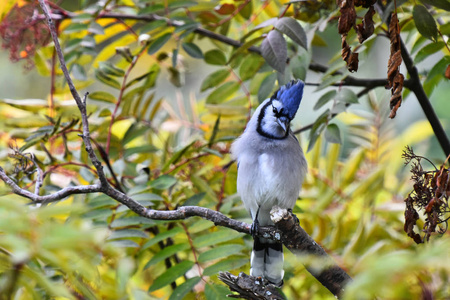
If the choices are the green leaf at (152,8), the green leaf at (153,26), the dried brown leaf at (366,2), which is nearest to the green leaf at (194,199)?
the green leaf at (153,26)

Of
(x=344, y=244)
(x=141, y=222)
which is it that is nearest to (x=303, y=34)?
(x=141, y=222)

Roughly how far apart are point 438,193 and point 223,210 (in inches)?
35.3

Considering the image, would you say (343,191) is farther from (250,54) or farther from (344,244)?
(250,54)

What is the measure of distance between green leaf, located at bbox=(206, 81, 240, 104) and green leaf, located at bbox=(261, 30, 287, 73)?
1.83 feet

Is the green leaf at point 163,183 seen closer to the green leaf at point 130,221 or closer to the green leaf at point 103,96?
the green leaf at point 130,221

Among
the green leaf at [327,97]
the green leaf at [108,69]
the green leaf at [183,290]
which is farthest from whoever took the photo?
the green leaf at [108,69]

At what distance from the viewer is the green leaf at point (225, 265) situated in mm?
1725

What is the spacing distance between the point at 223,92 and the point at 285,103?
365mm

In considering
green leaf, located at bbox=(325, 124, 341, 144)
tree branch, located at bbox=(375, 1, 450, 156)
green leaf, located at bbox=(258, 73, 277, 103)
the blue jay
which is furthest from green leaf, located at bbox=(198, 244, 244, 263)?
tree branch, located at bbox=(375, 1, 450, 156)

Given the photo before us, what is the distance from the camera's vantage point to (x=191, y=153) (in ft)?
7.27

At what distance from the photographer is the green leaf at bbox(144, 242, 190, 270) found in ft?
5.90

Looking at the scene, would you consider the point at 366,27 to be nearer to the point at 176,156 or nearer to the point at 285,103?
the point at 285,103

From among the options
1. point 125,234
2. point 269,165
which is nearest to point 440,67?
point 269,165

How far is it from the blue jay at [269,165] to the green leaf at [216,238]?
0.97 feet
